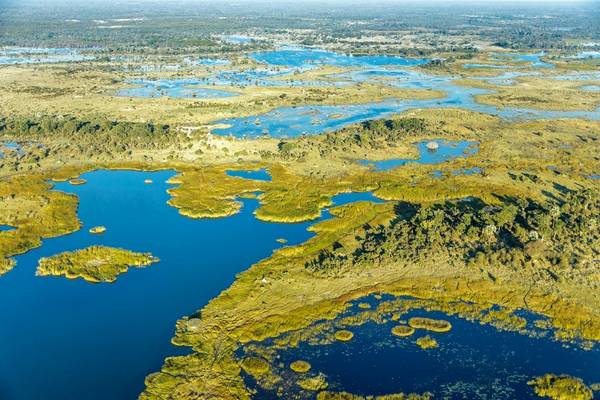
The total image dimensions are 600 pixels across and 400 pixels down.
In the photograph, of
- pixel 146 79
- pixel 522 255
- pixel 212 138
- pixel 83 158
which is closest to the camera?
pixel 522 255

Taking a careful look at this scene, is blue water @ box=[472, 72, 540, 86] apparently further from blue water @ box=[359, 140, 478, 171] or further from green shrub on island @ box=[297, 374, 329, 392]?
green shrub on island @ box=[297, 374, 329, 392]

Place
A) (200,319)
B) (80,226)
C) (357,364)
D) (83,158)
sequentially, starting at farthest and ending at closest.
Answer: (83,158)
(80,226)
(200,319)
(357,364)

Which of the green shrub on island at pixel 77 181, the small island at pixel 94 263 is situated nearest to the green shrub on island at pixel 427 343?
the small island at pixel 94 263

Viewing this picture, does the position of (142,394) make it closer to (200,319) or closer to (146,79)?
(200,319)

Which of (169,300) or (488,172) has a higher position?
(488,172)

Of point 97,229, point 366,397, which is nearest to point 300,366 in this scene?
point 366,397

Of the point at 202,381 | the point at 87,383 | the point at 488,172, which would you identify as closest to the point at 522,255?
the point at 488,172

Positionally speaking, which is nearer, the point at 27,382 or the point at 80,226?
the point at 27,382
